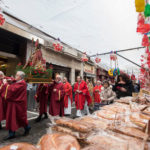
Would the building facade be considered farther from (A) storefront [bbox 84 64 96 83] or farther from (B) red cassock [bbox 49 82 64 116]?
(A) storefront [bbox 84 64 96 83]

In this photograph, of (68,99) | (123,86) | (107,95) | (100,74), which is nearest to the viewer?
(123,86)

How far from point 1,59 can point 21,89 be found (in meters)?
6.72

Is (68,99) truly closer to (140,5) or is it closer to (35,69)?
(35,69)

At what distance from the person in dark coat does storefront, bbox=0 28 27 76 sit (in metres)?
6.74

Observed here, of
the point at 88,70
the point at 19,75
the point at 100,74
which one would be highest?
the point at 88,70

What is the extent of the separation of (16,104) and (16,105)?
3cm

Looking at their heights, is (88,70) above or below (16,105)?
above

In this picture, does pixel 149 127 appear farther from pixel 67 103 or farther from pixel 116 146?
pixel 67 103

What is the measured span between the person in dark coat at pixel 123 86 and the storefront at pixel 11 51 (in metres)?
6.74

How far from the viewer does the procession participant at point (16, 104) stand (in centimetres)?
312

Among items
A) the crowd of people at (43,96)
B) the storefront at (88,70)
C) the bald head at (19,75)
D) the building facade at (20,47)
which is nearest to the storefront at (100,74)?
the storefront at (88,70)

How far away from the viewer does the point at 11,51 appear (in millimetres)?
8109

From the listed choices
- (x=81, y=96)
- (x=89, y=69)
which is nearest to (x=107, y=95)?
(x=81, y=96)

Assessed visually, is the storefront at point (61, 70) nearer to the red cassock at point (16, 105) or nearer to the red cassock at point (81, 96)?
the red cassock at point (81, 96)
